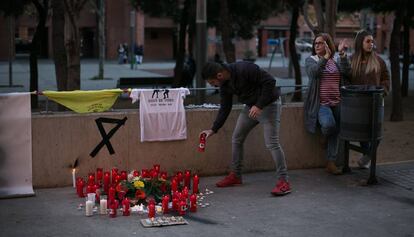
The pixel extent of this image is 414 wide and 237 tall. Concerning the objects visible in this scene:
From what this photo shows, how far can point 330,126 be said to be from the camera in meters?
7.41

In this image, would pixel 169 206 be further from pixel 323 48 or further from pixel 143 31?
pixel 143 31

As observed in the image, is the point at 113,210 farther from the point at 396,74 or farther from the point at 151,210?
the point at 396,74

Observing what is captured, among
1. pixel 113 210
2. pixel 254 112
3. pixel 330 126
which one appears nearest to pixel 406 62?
pixel 330 126

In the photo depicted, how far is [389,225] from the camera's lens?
5719 millimetres

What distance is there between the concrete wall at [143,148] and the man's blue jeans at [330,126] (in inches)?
18.5

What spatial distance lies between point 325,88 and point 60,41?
7242mm

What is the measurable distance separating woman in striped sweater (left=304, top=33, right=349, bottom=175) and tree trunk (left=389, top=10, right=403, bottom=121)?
6.83 m

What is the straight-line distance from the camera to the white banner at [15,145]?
6.77m

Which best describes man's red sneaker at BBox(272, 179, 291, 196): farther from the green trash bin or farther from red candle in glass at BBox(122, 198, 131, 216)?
red candle in glass at BBox(122, 198, 131, 216)

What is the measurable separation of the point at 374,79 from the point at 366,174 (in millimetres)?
1216

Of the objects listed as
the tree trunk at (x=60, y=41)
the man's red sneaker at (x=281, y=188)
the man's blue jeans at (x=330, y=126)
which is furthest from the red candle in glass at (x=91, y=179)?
the tree trunk at (x=60, y=41)

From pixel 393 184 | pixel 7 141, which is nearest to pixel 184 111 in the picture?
pixel 7 141

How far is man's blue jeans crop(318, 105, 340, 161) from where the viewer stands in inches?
293

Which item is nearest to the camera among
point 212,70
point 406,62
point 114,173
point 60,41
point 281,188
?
point 212,70
